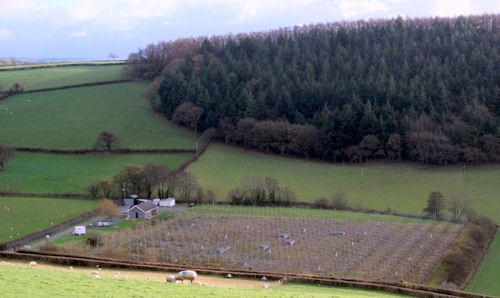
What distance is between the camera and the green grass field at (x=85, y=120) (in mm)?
75625

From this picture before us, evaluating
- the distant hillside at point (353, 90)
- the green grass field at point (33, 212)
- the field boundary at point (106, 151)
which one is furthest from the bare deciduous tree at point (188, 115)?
the green grass field at point (33, 212)

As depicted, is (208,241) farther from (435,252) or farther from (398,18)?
(398,18)

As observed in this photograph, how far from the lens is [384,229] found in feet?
143

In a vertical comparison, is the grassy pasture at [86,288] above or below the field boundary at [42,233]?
above

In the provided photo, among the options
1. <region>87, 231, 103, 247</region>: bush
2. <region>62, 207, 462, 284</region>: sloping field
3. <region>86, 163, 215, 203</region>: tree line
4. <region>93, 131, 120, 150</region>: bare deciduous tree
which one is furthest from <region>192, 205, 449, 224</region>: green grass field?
<region>93, 131, 120, 150</region>: bare deciduous tree

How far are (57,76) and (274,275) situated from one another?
99.0 m

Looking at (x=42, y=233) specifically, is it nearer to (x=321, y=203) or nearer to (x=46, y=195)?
(x=46, y=195)

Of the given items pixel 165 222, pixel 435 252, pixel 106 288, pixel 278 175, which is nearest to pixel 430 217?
pixel 435 252

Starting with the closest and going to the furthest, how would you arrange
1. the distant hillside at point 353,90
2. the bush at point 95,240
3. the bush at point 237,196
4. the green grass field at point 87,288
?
the green grass field at point 87,288, the bush at point 95,240, the bush at point 237,196, the distant hillside at point 353,90

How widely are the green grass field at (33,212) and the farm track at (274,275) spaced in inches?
470

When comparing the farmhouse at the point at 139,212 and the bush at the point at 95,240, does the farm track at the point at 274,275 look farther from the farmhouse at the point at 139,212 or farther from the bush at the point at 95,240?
the farmhouse at the point at 139,212

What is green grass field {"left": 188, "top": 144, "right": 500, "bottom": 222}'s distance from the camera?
53.3 m

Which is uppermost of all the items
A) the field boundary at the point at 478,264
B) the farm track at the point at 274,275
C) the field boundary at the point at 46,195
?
the farm track at the point at 274,275

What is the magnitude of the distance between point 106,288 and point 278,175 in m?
45.1
